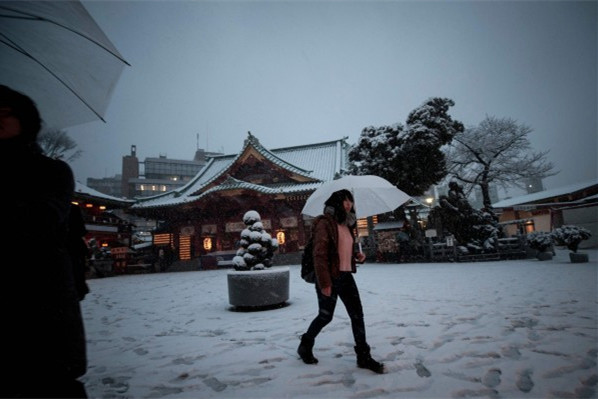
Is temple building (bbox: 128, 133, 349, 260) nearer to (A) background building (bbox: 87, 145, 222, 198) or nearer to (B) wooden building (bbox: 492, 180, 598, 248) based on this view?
(B) wooden building (bbox: 492, 180, 598, 248)

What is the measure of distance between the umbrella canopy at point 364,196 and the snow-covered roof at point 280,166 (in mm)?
12957

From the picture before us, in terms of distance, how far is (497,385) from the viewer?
8.03 ft

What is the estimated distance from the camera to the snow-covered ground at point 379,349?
2.52 m

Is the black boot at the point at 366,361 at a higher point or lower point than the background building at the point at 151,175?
lower

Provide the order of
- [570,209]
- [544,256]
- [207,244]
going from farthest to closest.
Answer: [207,244], [570,209], [544,256]

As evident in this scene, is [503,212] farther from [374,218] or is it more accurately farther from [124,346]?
[124,346]

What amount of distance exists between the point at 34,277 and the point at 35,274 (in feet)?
0.04

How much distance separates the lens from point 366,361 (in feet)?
9.34

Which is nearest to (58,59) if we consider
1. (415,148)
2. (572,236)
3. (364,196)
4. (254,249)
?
(364,196)

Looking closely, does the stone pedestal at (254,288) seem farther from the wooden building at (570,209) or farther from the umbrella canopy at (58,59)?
the wooden building at (570,209)

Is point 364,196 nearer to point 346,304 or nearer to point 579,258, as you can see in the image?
point 346,304

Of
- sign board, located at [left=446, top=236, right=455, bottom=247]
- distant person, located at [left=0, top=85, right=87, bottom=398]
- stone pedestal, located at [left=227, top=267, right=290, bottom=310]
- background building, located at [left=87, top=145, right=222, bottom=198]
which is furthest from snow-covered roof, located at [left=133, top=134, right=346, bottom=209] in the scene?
background building, located at [left=87, top=145, right=222, bottom=198]

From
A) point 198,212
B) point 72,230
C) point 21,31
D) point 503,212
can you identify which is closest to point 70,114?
point 21,31

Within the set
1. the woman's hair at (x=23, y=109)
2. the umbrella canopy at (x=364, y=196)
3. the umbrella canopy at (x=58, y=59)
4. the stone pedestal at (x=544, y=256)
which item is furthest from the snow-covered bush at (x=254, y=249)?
the stone pedestal at (x=544, y=256)
